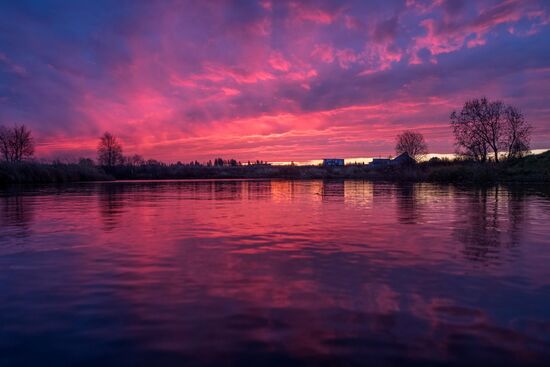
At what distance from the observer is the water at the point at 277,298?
Result: 157 inches

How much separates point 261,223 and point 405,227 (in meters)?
5.15

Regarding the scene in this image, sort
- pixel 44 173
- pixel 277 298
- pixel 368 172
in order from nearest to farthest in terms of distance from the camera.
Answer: pixel 277 298 → pixel 44 173 → pixel 368 172

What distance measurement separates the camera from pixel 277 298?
222 inches

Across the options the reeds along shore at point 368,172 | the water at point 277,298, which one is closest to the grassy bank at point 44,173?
the reeds along shore at point 368,172

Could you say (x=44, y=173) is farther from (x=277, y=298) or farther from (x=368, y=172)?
(x=368, y=172)

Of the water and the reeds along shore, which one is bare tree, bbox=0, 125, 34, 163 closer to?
the reeds along shore

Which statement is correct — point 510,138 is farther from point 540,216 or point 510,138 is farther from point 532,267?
point 532,267

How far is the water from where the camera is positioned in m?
4.00

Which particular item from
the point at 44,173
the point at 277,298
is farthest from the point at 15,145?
the point at 277,298

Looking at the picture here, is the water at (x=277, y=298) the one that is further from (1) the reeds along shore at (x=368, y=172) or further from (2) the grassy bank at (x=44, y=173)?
(2) the grassy bank at (x=44, y=173)

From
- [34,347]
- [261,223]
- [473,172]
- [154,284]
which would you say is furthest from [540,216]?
[473,172]

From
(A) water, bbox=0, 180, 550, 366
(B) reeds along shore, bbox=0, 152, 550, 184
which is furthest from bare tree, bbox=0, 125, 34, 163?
(A) water, bbox=0, 180, 550, 366

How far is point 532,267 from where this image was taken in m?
7.07

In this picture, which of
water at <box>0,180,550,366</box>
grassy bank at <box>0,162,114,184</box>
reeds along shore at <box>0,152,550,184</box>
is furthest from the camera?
grassy bank at <box>0,162,114,184</box>
